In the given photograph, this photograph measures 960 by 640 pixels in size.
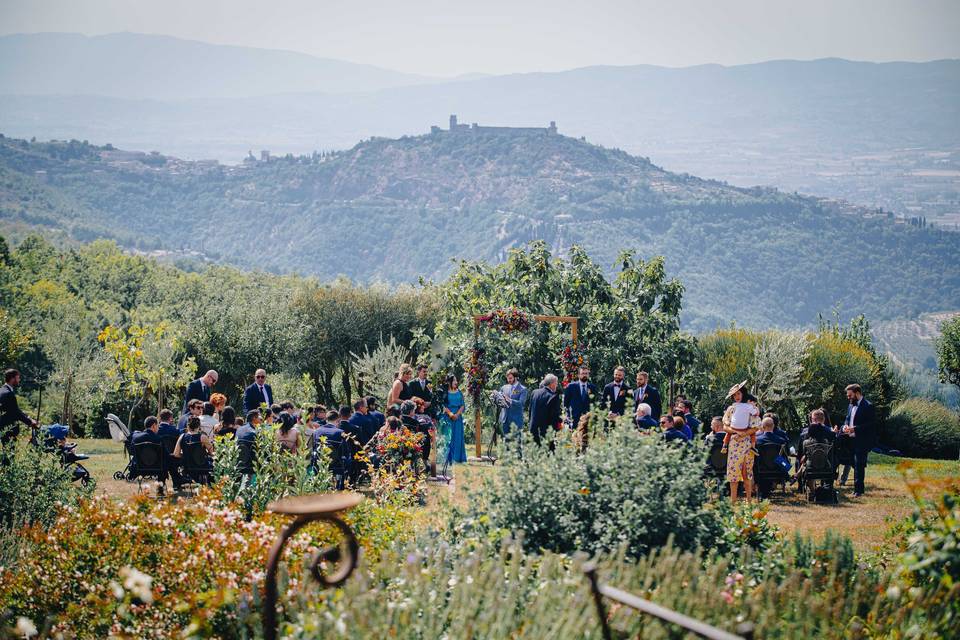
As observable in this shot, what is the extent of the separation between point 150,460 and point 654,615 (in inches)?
338

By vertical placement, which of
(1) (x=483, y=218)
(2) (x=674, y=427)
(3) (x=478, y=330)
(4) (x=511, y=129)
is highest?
(4) (x=511, y=129)

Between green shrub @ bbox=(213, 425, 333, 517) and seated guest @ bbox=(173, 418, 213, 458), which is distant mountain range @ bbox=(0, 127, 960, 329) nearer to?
seated guest @ bbox=(173, 418, 213, 458)

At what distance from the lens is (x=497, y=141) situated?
17050 cm

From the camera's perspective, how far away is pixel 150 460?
1073cm

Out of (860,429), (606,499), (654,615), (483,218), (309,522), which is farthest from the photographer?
(483,218)

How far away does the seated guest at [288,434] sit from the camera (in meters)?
9.46

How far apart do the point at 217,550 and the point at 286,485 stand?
2.73 meters

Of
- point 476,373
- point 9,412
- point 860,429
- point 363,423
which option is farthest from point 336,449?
point 860,429

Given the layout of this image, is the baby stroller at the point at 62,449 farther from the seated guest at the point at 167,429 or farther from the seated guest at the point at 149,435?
the seated guest at the point at 167,429

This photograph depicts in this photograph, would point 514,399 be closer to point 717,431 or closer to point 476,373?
point 476,373

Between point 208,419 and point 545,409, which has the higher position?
point 545,409

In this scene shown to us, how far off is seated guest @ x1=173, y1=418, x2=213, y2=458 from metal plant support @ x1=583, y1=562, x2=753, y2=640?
23.8 feet

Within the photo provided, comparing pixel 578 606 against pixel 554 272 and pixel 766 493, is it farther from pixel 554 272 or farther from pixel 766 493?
pixel 554 272

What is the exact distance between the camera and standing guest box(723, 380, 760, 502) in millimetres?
10797
